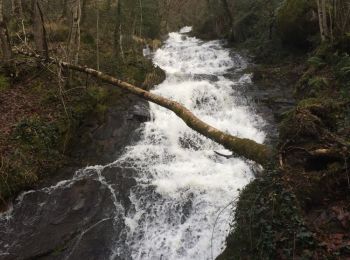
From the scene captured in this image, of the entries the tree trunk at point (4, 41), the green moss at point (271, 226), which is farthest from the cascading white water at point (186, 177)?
the tree trunk at point (4, 41)

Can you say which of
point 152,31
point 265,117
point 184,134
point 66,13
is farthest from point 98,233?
point 152,31

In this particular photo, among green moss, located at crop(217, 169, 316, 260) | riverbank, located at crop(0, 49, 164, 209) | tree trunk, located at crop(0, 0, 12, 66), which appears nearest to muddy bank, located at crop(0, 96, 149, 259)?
riverbank, located at crop(0, 49, 164, 209)

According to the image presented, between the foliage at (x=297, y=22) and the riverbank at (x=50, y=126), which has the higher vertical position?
the foliage at (x=297, y=22)

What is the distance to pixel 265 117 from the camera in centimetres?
1417

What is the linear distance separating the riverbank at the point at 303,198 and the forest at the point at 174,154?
0.07 ft

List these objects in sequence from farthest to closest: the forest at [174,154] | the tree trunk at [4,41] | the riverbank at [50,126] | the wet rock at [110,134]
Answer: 1. the tree trunk at [4,41]
2. the wet rock at [110,134]
3. the riverbank at [50,126]
4. the forest at [174,154]

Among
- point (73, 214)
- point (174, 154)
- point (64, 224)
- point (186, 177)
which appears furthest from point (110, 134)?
point (64, 224)

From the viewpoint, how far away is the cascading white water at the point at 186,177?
8.48m

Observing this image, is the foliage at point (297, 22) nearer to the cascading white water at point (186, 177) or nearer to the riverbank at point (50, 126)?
the cascading white water at point (186, 177)

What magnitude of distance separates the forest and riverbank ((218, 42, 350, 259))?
2cm

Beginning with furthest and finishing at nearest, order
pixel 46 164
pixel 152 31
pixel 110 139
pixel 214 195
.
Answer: pixel 152 31, pixel 110 139, pixel 46 164, pixel 214 195

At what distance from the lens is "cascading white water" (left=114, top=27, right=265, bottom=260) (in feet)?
27.8

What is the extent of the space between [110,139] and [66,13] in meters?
13.0

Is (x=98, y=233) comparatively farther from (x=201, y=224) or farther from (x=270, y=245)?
(x=270, y=245)
